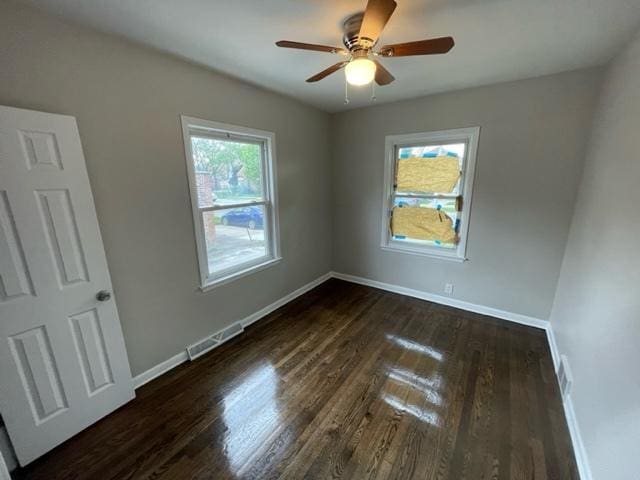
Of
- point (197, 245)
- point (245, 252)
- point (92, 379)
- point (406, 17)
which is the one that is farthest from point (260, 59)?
point (92, 379)

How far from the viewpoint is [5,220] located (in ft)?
4.32

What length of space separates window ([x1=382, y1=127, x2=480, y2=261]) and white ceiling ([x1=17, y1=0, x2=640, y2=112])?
799mm

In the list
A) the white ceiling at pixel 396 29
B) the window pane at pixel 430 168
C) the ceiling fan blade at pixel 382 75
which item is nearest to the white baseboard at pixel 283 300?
the window pane at pixel 430 168

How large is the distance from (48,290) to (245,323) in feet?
5.59

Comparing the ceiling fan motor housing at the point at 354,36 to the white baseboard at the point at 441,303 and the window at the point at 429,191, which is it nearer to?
the window at the point at 429,191

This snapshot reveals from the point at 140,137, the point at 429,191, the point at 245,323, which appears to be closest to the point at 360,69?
the point at 140,137

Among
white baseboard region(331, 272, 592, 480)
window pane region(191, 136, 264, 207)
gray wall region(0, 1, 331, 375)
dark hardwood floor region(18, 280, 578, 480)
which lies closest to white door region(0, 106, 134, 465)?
gray wall region(0, 1, 331, 375)

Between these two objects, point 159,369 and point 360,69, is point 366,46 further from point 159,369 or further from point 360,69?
point 159,369

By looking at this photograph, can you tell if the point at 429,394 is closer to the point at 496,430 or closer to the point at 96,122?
the point at 496,430

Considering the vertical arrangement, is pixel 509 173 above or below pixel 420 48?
below

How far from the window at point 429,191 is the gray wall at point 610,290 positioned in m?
0.98

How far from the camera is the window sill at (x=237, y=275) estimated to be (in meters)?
2.44

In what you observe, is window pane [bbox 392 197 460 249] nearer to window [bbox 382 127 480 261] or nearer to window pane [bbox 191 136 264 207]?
window [bbox 382 127 480 261]

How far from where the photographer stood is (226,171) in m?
2.56
